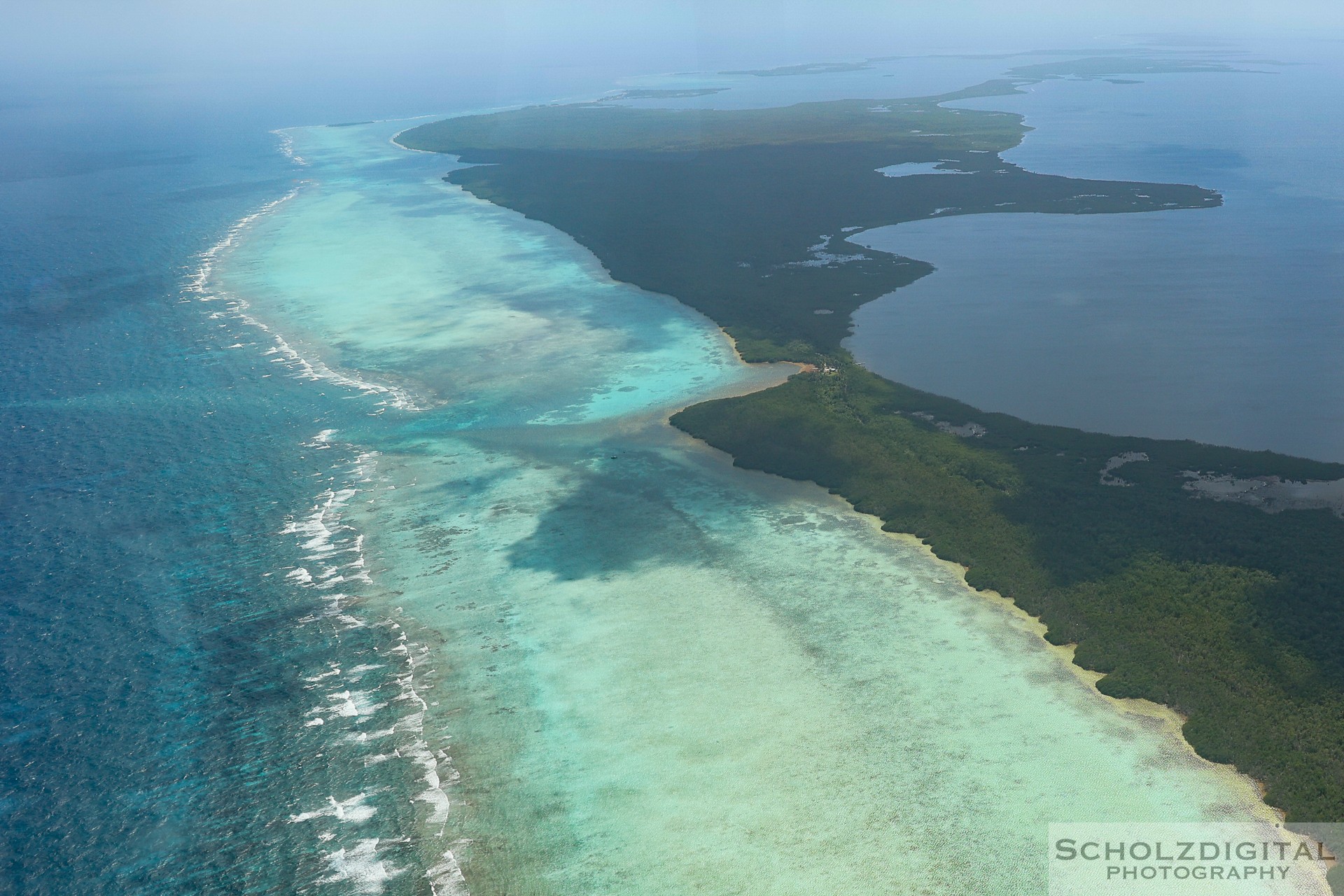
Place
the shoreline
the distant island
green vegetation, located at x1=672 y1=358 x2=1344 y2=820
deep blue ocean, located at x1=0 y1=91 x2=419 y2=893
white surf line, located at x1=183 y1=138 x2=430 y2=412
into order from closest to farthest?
deep blue ocean, located at x1=0 y1=91 x2=419 y2=893 < the shoreline < green vegetation, located at x1=672 y1=358 x2=1344 y2=820 < the distant island < white surf line, located at x1=183 y1=138 x2=430 y2=412

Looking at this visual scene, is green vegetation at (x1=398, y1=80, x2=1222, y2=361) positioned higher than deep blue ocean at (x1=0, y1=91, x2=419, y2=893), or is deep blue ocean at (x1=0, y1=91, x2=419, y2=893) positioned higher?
green vegetation at (x1=398, y1=80, x2=1222, y2=361)

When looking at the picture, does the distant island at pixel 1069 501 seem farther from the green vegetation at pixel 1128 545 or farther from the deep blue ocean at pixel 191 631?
the deep blue ocean at pixel 191 631

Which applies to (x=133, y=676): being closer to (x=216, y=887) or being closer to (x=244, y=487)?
(x=216, y=887)

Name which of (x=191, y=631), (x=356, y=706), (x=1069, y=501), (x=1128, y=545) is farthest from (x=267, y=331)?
(x=1128, y=545)

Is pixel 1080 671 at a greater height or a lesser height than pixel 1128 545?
lesser

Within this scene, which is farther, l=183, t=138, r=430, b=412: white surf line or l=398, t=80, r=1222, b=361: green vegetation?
l=398, t=80, r=1222, b=361: green vegetation

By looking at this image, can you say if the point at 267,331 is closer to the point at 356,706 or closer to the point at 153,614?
the point at 153,614

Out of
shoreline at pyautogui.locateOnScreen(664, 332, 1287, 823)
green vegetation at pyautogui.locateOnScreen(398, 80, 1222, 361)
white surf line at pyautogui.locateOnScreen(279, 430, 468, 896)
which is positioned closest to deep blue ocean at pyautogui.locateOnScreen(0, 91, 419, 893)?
white surf line at pyautogui.locateOnScreen(279, 430, 468, 896)

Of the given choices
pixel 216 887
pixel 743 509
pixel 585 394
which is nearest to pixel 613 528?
pixel 743 509

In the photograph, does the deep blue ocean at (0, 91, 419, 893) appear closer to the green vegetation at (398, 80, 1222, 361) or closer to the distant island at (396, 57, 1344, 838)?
the distant island at (396, 57, 1344, 838)
